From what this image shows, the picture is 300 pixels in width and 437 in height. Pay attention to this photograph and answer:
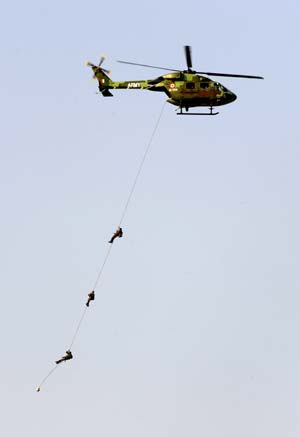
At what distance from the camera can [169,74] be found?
5500 centimetres

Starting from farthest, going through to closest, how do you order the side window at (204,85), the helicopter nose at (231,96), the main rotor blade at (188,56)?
the helicopter nose at (231,96)
the side window at (204,85)
the main rotor blade at (188,56)

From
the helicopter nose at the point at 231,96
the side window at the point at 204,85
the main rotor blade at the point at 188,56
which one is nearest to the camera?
the main rotor blade at the point at 188,56

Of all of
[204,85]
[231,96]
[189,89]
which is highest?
[231,96]

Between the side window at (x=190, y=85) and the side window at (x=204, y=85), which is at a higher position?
the side window at (x=204, y=85)

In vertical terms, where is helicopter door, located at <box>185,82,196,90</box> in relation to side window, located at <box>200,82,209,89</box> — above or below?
below

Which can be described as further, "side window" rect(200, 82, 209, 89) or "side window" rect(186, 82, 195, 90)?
"side window" rect(200, 82, 209, 89)

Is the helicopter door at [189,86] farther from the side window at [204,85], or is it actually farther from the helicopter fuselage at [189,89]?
the side window at [204,85]

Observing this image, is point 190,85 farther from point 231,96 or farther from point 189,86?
point 231,96

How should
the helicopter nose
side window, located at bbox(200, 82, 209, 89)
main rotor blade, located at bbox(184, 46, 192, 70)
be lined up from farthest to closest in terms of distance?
the helicopter nose, side window, located at bbox(200, 82, 209, 89), main rotor blade, located at bbox(184, 46, 192, 70)

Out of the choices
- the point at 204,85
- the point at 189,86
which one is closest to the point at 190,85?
the point at 189,86

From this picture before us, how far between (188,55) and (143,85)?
5.27 metres

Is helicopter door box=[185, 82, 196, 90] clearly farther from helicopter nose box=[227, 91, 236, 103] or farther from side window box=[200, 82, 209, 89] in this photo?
helicopter nose box=[227, 91, 236, 103]

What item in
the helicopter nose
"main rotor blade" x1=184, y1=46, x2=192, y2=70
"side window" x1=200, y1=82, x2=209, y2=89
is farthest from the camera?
the helicopter nose

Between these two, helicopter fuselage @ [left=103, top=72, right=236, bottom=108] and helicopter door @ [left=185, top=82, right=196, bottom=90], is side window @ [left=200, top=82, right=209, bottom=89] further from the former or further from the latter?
helicopter door @ [left=185, top=82, right=196, bottom=90]
